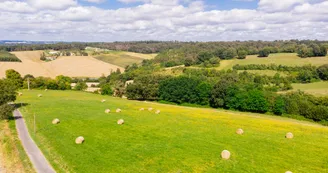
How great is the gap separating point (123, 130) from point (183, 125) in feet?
32.6

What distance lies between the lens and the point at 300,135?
40375mm

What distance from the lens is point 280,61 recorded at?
499 ft

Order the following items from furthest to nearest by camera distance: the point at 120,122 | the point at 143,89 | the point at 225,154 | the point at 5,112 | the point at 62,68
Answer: the point at 62,68, the point at 143,89, the point at 5,112, the point at 120,122, the point at 225,154

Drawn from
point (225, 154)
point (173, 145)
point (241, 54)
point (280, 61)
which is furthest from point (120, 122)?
point (241, 54)

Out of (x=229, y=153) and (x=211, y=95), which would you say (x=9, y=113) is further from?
(x=211, y=95)

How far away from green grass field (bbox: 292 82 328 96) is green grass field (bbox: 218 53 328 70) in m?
26.9

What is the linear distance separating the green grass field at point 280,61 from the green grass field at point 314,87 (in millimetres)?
26924

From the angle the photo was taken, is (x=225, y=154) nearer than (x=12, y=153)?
Yes

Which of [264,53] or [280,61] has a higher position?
[264,53]

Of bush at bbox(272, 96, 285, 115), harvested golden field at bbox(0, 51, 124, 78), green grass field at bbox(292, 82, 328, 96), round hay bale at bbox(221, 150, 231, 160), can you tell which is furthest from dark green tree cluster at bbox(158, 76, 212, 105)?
harvested golden field at bbox(0, 51, 124, 78)

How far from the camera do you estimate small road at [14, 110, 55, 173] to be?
2885 cm

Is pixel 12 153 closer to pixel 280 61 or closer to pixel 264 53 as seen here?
pixel 280 61

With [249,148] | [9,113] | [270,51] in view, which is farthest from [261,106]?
[270,51]

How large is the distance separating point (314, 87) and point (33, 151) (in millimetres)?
110091
